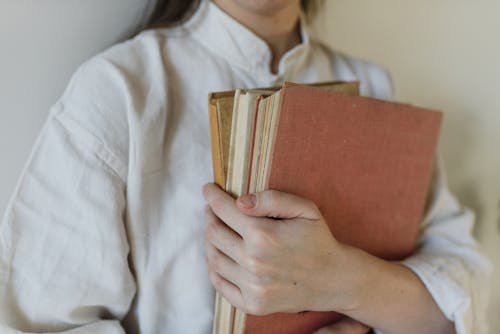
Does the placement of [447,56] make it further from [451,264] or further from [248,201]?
[248,201]

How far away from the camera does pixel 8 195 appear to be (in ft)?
2.12

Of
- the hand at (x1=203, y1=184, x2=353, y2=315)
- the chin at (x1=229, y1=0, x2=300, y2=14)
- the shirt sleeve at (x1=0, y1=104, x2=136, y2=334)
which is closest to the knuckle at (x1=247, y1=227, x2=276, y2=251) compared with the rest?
the hand at (x1=203, y1=184, x2=353, y2=315)

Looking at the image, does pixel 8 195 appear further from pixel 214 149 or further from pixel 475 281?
pixel 475 281

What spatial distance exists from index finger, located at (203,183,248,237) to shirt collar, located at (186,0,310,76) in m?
0.19

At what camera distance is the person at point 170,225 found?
53 cm

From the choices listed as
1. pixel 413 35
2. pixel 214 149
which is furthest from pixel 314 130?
pixel 413 35

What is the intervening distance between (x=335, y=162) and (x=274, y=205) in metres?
0.10

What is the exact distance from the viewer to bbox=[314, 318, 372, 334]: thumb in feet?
2.01

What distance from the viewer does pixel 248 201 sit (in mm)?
498

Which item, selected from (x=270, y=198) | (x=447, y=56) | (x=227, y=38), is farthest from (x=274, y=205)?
(x=447, y=56)

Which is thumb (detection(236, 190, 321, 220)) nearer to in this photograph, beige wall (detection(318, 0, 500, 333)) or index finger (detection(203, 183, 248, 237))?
index finger (detection(203, 183, 248, 237))

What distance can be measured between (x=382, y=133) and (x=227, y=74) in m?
0.21

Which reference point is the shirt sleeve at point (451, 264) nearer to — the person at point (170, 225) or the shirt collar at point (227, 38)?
the person at point (170, 225)

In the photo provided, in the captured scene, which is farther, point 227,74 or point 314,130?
point 227,74
